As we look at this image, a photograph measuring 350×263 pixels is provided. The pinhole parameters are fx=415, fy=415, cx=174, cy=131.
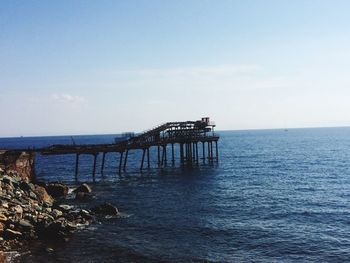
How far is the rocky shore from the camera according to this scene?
104 feet

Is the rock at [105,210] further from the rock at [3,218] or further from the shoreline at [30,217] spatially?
the rock at [3,218]

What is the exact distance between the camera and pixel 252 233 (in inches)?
1425

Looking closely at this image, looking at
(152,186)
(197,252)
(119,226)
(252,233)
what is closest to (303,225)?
(252,233)

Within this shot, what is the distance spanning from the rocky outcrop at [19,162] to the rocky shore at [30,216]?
20.7ft

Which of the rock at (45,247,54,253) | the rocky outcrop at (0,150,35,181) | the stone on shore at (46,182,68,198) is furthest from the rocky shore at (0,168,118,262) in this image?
the rocky outcrop at (0,150,35,181)

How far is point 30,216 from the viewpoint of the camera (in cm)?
3459

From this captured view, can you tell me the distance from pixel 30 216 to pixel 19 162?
23013 millimetres

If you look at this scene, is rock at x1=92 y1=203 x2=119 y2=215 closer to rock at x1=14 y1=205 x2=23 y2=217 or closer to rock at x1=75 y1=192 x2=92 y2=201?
rock at x1=75 y1=192 x2=92 y2=201

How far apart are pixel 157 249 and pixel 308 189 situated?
33.2 m

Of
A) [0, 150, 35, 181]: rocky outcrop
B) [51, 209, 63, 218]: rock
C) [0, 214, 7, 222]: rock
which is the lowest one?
[51, 209, 63, 218]: rock

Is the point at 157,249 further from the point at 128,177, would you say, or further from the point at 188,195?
the point at 128,177

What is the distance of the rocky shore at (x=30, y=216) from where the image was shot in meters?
31.7

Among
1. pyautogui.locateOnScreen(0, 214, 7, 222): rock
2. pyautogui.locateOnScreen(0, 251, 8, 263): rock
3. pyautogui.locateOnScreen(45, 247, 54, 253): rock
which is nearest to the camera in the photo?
pyautogui.locateOnScreen(0, 251, 8, 263): rock

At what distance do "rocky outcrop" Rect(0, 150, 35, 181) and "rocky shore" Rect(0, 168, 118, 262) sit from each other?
20.7 ft
